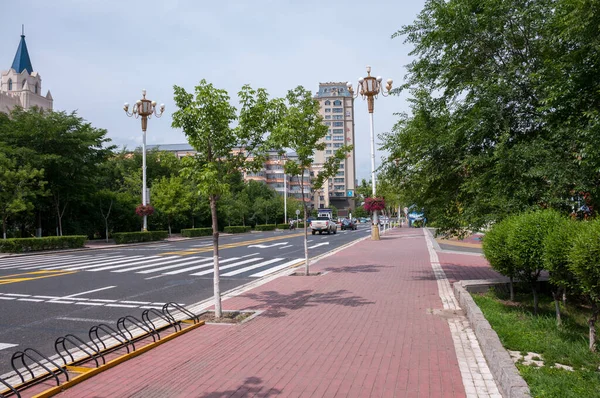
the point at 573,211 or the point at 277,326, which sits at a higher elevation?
the point at 573,211

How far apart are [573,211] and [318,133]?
726 cm

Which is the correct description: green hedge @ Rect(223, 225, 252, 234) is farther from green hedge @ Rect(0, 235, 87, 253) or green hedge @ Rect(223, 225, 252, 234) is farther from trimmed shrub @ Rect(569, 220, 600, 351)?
trimmed shrub @ Rect(569, 220, 600, 351)

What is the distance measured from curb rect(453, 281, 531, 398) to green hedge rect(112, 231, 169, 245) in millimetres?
30834

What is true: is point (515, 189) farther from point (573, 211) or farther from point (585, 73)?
point (585, 73)

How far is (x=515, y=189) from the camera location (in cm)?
869

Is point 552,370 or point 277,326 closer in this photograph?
point 552,370

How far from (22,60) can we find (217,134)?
9491 cm

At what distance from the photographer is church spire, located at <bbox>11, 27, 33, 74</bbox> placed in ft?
275

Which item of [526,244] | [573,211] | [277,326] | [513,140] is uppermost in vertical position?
[513,140]

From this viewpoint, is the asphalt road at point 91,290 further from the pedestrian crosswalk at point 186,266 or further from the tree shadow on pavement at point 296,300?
the tree shadow on pavement at point 296,300

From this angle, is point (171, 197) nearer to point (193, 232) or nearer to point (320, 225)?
point (193, 232)

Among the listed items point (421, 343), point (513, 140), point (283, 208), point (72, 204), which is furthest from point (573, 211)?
→ point (283, 208)

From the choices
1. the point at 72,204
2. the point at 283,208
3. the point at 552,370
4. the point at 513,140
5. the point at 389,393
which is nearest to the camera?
the point at 389,393

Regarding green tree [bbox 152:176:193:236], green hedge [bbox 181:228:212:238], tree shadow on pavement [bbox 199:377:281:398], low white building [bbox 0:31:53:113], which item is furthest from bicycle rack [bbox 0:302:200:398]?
low white building [bbox 0:31:53:113]
